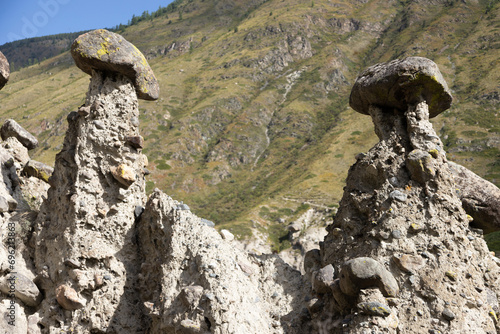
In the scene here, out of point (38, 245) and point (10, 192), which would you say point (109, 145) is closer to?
point (38, 245)

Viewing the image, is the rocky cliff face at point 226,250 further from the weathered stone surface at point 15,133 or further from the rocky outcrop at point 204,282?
the weathered stone surface at point 15,133

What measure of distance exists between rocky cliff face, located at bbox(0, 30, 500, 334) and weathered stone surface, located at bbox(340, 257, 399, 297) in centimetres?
3

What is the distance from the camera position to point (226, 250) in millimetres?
10062

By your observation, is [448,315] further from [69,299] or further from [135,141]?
[135,141]

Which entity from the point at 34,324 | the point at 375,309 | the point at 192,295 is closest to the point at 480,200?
the point at 375,309

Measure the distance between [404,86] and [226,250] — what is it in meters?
7.18

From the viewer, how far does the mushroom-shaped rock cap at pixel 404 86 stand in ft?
35.2

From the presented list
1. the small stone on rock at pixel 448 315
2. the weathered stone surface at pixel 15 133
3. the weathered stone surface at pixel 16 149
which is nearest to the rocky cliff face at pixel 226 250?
the small stone on rock at pixel 448 315

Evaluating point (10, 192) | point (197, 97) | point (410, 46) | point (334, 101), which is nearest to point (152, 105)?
point (197, 97)

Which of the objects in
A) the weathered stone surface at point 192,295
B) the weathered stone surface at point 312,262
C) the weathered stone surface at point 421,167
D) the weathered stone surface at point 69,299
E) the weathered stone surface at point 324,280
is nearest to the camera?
the weathered stone surface at point 192,295

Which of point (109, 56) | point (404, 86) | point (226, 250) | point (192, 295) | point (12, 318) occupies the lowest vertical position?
point (12, 318)

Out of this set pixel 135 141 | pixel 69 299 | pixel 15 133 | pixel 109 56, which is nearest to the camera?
pixel 69 299

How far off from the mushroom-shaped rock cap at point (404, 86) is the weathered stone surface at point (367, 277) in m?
5.46

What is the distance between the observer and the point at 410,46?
182125mm
